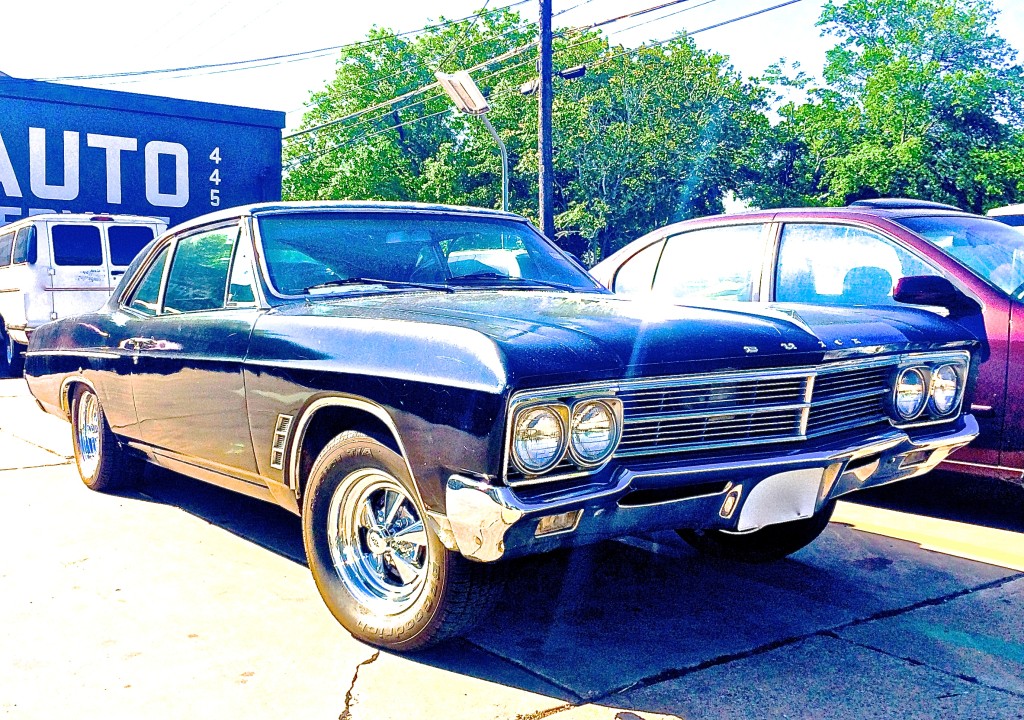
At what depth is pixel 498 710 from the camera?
8.95 feet

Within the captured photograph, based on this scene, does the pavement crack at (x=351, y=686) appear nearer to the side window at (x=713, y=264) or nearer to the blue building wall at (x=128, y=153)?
the side window at (x=713, y=264)

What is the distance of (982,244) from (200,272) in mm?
3888

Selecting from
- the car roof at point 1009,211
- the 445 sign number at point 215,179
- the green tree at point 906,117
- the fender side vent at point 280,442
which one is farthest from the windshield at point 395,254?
the green tree at point 906,117

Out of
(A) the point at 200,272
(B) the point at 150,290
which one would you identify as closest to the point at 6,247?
(B) the point at 150,290

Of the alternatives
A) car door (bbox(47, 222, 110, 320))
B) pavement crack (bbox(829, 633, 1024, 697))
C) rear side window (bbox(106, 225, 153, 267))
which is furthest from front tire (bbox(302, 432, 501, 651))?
rear side window (bbox(106, 225, 153, 267))

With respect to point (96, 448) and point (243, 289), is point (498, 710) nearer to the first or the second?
point (243, 289)

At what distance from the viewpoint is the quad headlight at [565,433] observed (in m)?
2.58

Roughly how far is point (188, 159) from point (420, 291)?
21.5 metres

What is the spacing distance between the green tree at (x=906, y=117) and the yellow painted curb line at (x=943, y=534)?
34.5m

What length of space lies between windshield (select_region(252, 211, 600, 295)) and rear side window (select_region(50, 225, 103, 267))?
9.29m

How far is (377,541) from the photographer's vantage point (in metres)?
3.17

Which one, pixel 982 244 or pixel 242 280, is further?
pixel 982 244

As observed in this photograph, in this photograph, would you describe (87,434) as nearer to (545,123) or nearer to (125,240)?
(125,240)

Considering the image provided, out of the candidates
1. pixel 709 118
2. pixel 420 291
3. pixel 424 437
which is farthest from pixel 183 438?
pixel 709 118
